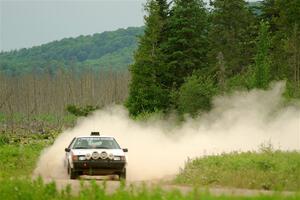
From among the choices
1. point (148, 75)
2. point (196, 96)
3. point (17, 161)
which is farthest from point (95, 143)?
point (148, 75)

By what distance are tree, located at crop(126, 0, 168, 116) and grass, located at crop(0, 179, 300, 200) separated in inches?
1794

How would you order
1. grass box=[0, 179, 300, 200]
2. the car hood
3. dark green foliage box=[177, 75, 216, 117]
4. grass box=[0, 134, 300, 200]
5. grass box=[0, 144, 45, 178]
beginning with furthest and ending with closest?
1. dark green foliage box=[177, 75, 216, 117]
2. grass box=[0, 144, 45, 178]
3. the car hood
4. grass box=[0, 134, 300, 200]
5. grass box=[0, 179, 300, 200]

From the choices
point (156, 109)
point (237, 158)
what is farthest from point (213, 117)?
point (237, 158)

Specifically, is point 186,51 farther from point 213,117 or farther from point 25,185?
point 25,185

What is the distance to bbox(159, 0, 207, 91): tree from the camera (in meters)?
67.4

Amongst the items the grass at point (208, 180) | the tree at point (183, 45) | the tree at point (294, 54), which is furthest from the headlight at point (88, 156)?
the tree at point (183, 45)

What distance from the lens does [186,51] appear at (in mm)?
68062

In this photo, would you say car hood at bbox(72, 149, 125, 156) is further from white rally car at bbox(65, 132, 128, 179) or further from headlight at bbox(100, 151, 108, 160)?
headlight at bbox(100, 151, 108, 160)

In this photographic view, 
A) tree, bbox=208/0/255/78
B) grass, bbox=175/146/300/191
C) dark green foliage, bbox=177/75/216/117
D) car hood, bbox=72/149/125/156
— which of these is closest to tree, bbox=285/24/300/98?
tree, bbox=208/0/255/78

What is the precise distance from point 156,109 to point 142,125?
18.8 feet

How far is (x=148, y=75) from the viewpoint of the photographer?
65.4 m

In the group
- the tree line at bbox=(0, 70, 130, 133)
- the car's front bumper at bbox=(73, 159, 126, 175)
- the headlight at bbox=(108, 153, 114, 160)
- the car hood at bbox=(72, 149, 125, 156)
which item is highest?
the car hood at bbox=(72, 149, 125, 156)

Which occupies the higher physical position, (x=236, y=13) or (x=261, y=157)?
(x=236, y=13)

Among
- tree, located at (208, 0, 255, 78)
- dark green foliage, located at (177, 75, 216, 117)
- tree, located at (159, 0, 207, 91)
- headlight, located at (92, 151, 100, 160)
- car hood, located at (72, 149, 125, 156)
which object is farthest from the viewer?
tree, located at (208, 0, 255, 78)
